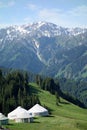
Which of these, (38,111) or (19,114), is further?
(38,111)

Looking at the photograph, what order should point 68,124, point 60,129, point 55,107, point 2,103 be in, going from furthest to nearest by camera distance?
point 55,107 < point 2,103 < point 68,124 < point 60,129

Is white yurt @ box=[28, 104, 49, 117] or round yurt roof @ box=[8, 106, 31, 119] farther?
white yurt @ box=[28, 104, 49, 117]

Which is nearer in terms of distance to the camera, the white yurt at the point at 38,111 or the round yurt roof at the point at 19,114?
the round yurt roof at the point at 19,114

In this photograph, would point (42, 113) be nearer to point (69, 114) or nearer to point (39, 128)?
point (69, 114)

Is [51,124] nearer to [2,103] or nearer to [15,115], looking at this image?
[15,115]

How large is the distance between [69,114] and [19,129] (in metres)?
63.4

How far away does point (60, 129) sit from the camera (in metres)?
120

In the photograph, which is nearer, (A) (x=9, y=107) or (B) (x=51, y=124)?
(B) (x=51, y=124)

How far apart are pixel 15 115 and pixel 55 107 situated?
1859 inches

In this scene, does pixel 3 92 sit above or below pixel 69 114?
above

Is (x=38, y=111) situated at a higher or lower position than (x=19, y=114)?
higher

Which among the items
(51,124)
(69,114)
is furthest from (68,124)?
(69,114)

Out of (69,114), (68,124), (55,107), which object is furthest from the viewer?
(55,107)

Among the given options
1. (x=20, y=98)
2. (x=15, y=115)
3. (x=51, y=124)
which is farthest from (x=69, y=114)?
(x=51, y=124)
